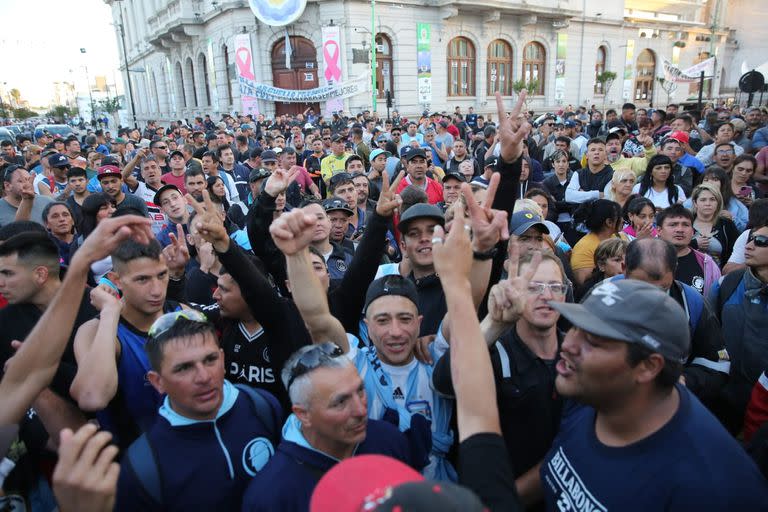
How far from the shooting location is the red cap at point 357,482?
0.95 m

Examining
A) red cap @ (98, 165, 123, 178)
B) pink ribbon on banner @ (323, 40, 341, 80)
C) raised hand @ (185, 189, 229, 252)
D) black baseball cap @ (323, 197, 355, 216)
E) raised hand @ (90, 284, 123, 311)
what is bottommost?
raised hand @ (90, 284, 123, 311)

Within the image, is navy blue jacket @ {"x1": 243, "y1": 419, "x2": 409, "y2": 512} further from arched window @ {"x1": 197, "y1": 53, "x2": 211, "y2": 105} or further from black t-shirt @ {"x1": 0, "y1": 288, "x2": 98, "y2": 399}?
arched window @ {"x1": 197, "y1": 53, "x2": 211, "y2": 105}

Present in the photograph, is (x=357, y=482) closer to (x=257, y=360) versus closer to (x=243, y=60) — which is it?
(x=257, y=360)

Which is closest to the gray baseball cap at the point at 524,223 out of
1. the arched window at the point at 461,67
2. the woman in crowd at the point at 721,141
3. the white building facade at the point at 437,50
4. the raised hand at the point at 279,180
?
the raised hand at the point at 279,180

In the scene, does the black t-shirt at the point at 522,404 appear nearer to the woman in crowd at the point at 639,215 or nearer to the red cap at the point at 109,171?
the woman in crowd at the point at 639,215

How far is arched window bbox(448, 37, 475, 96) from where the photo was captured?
87.8 ft

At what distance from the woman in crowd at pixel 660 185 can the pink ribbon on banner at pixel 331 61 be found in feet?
64.4

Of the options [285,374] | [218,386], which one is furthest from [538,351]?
[218,386]

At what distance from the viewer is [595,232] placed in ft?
13.5

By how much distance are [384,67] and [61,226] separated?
22.3 metres

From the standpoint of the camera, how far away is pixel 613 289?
1619 mm

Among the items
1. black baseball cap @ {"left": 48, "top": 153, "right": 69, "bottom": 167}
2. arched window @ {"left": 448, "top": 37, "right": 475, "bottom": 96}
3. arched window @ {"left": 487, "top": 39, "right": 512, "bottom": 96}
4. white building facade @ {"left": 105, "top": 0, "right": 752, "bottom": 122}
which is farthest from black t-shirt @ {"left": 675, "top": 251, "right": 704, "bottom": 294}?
arched window @ {"left": 487, "top": 39, "right": 512, "bottom": 96}

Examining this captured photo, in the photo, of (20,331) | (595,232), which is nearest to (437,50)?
(595,232)

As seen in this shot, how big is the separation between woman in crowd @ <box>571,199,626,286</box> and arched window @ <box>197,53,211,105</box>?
1191 inches
